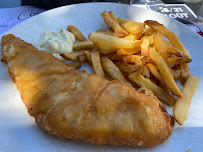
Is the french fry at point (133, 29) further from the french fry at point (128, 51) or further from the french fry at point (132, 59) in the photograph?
the french fry at point (132, 59)

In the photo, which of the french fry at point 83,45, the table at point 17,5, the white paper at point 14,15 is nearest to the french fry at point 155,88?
the french fry at point 83,45

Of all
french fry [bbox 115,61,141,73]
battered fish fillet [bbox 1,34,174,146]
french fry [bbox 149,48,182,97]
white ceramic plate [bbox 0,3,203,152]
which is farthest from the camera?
french fry [bbox 115,61,141,73]

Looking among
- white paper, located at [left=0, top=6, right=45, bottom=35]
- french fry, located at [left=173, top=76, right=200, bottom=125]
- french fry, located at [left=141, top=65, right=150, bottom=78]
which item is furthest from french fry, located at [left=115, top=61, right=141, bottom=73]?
white paper, located at [left=0, top=6, right=45, bottom=35]

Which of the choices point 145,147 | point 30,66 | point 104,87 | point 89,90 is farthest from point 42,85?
point 145,147

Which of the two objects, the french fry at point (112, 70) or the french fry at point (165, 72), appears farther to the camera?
the french fry at point (112, 70)

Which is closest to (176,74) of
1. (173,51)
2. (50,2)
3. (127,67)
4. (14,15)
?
(173,51)

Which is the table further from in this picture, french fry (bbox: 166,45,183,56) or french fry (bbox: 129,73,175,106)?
french fry (bbox: 129,73,175,106)

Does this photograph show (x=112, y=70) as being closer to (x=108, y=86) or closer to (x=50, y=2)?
(x=108, y=86)
